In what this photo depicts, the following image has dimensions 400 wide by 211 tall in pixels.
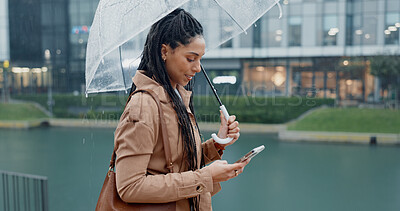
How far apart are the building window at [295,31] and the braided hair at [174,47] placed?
20479 mm

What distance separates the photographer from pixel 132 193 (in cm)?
109

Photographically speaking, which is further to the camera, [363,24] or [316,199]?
[363,24]

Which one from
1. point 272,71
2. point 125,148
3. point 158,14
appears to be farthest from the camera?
point 272,71

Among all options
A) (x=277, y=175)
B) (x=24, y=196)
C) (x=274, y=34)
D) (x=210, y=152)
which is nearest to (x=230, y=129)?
(x=210, y=152)

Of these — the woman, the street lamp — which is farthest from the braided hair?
→ the street lamp

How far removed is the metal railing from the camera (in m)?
3.76

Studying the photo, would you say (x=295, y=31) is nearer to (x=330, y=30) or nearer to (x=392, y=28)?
(x=330, y=30)

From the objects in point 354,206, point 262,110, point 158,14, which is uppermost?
point 158,14

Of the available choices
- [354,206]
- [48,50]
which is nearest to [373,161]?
[354,206]

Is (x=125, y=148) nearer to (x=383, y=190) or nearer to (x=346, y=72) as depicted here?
(x=383, y=190)

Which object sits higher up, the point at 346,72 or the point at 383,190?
the point at 346,72

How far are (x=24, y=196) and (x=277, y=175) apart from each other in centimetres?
540

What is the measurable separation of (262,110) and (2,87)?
17.4 metres

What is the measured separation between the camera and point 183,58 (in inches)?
48.1
